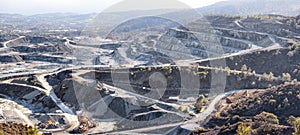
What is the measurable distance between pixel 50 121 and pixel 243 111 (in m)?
23.8

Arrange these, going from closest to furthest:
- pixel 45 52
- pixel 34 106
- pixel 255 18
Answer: pixel 34 106 → pixel 255 18 → pixel 45 52

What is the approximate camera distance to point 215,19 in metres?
106

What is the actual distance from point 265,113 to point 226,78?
812 inches

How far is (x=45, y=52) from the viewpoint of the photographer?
377ft

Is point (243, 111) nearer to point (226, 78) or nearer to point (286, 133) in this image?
point (286, 133)

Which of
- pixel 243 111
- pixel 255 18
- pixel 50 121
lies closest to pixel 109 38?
pixel 255 18

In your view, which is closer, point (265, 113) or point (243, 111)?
point (265, 113)

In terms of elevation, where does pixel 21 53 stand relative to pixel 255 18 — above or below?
below

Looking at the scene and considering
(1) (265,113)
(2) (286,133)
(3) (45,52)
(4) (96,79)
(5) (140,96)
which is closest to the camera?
(2) (286,133)

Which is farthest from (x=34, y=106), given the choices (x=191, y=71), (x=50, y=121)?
(x=191, y=71)

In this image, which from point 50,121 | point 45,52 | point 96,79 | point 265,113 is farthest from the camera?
point 45,52

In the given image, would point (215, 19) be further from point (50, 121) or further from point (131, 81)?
point (50, 121)

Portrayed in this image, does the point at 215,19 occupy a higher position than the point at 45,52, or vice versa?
the point at 215,19

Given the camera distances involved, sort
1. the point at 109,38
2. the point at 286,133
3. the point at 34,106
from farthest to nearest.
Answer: the point at 109,38
the point at 34,106
the point at 286,133
